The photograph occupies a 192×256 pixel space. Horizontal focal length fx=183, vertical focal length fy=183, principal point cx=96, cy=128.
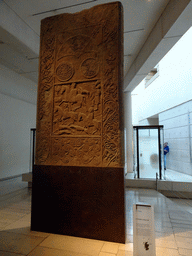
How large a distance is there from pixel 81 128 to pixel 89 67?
1.05m

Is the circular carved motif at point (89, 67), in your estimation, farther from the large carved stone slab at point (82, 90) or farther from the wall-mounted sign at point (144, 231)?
the wall-mounted sign at point (144, 231)

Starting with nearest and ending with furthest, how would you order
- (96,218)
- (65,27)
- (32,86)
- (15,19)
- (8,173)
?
(96,218) → (65,27) → (15,19) → (8,173) → (32,86)

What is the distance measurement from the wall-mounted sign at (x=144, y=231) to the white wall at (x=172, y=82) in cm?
687

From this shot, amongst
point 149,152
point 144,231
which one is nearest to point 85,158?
point 144,231

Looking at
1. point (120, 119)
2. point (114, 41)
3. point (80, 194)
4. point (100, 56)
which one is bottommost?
point (80, 194)

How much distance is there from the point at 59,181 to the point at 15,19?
448cm

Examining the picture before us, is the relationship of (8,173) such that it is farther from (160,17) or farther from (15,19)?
(160,17)

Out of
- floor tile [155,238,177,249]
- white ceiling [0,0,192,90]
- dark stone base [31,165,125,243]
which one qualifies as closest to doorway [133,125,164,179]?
white ceiling [0,0,192,90]

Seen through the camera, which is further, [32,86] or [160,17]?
[32,86]

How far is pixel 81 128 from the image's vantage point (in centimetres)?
307

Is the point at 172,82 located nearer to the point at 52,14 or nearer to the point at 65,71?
the point at 52,14

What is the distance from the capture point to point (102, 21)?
3152 mm

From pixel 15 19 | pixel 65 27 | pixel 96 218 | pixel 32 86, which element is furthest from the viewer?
pixel 32 86

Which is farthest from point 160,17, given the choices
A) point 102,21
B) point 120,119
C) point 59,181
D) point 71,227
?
point 71,227
